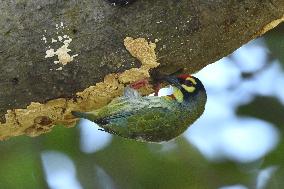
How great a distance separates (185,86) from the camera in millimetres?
2967

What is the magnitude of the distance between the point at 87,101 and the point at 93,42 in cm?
28

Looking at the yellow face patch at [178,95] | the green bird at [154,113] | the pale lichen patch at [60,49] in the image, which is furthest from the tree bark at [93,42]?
the yellow face patch at [178,95]

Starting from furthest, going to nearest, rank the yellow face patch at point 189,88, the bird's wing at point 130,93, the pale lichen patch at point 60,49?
the yellow face patch at point 189,88 < the bird's wing at point 130,93 < the pale lichen patch at point 60,49

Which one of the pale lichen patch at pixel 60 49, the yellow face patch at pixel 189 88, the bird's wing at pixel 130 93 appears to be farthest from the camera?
the yellow face patch at pixel 189 88

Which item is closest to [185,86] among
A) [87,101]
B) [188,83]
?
[188,83]

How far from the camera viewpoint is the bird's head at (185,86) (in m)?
2.88

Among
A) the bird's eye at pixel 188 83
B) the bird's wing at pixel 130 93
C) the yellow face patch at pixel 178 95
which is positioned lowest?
the yellow face patch at pixel 178 95

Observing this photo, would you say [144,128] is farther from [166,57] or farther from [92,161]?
[92,161]

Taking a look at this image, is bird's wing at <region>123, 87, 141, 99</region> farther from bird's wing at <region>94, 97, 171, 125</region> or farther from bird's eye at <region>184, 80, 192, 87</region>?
bird's eye at <region>184, 80, 192, 87</region>

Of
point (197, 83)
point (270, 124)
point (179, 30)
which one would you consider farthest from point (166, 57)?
point (270, 124)

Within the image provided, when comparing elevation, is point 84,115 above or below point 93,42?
below

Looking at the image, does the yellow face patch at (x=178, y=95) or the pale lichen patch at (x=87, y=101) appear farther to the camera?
the yellow face patch at (x=178, y=95)

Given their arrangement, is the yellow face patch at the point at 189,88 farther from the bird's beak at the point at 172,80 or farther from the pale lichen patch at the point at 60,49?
the pale lichen patch at the point at 60,49

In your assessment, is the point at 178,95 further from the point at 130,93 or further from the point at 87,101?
the point at 87,101
